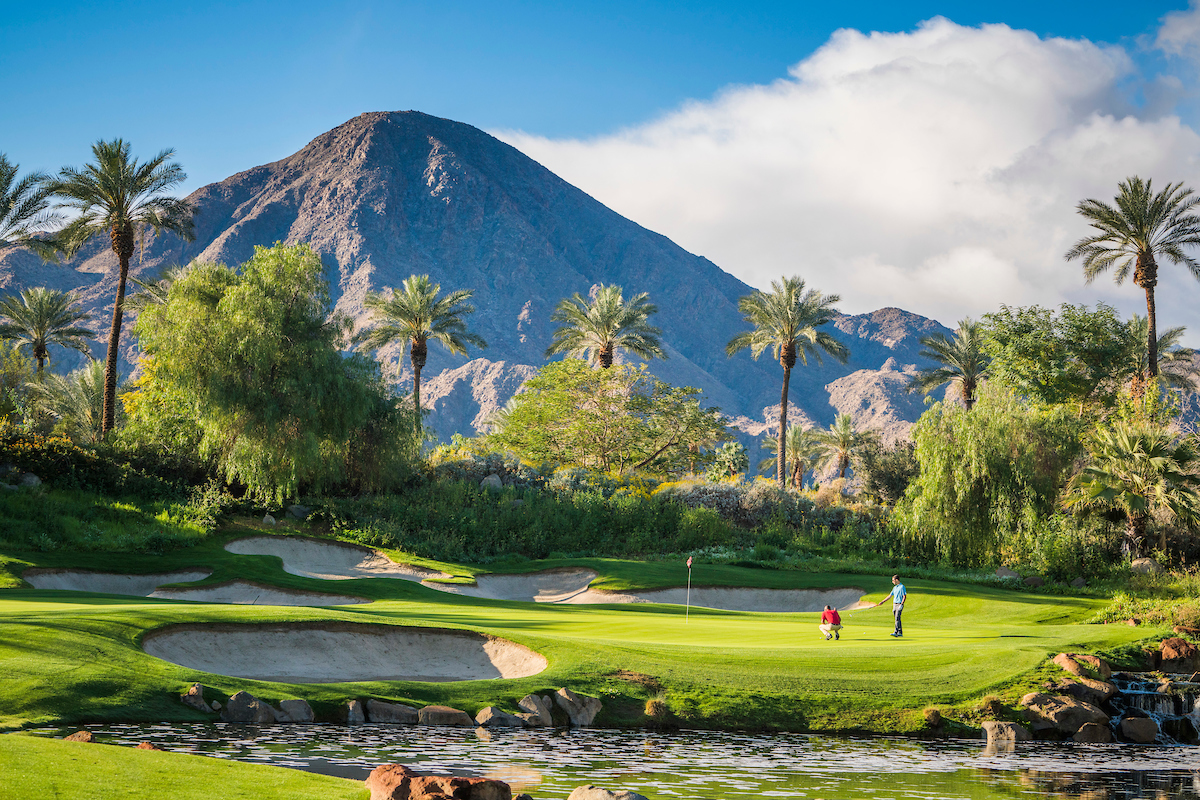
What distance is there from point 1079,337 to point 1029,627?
34672 mm

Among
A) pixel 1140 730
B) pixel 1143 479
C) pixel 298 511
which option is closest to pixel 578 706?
pixel 1140 730

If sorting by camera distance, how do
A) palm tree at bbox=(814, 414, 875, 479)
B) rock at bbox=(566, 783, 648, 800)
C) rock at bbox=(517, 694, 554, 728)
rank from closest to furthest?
rock at bbox=(566, 783, 648, 800), rock at bbox=(517, 694, 554, 728), palm tree at bbox=(814, 414, 875, 479)

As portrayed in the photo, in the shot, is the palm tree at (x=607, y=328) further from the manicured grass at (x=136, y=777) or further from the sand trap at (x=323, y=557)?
the manicured grass at (x=136, y=777)

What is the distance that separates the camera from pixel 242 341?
34250 millimetres

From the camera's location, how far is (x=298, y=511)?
114 ft

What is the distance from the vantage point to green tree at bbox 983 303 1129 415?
4828 cm

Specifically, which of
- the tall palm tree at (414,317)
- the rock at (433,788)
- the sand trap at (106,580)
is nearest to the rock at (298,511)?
the sand trap at (106,580)

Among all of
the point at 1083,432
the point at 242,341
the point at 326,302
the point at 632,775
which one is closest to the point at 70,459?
the point at 242,341

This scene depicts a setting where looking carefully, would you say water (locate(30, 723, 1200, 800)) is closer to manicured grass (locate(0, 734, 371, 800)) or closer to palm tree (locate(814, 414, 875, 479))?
manicured grass (locate(0, 734, 371, 800))

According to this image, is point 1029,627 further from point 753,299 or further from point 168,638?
point 753,299

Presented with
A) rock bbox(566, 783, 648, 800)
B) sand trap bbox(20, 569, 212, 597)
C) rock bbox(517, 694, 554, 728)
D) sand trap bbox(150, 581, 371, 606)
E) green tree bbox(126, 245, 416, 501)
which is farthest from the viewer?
green tree bbox(126, 245, 416, 501)

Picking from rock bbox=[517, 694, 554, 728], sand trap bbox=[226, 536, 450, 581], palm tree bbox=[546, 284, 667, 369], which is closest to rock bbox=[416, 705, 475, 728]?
rock bbox=[517, 694, 554, 728]

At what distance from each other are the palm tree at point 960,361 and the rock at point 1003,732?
46.2 metres

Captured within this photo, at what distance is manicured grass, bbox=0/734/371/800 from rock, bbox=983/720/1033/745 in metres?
10.6
